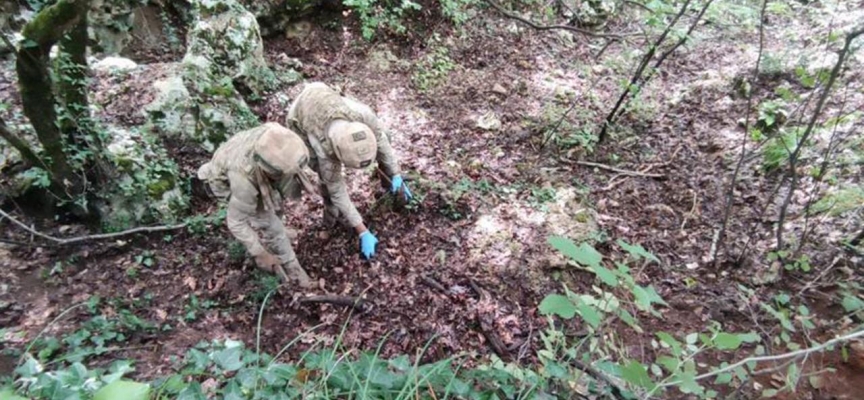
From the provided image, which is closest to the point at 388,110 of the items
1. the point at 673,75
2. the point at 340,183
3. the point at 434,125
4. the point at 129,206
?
the point at 434,125

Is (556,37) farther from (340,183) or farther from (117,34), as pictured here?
(117,34)

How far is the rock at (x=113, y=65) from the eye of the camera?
5270mm

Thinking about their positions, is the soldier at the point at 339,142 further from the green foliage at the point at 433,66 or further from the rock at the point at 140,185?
the green foliage at the point at 433,66

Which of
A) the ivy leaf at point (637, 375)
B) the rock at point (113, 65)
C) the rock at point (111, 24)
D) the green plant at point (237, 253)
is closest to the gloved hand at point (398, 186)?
the green plant at point (237, 253)

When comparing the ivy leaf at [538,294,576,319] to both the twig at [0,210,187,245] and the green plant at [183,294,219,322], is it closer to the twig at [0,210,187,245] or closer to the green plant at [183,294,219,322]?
the green plant at [183,294,219,322]

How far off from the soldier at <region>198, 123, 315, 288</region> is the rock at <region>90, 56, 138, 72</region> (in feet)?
8.26

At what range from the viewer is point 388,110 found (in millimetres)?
6363

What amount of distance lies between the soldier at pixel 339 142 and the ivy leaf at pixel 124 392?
8.49 feet

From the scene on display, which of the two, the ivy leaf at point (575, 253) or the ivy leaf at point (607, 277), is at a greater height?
the ivy leaf at point (575, 253)

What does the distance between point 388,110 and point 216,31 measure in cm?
230

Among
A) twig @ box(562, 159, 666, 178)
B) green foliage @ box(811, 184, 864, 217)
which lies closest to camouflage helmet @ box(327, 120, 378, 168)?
twig @ box(562, 159, 666, 178)

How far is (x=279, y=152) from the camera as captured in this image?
10.8 ft

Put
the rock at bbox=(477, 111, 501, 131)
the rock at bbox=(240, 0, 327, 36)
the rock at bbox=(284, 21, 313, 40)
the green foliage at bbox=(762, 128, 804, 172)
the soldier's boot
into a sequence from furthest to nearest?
the rock at bbox=(284, 21, 313, 40)
the rock at bbox=(240, 0, 327, 36)
the rock at bbox=(477, 111, 501, 131)
the green foliage at bbox=(762, 128, 804, 172)
the soldier's boot

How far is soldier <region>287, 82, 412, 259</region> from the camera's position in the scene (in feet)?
11.7
